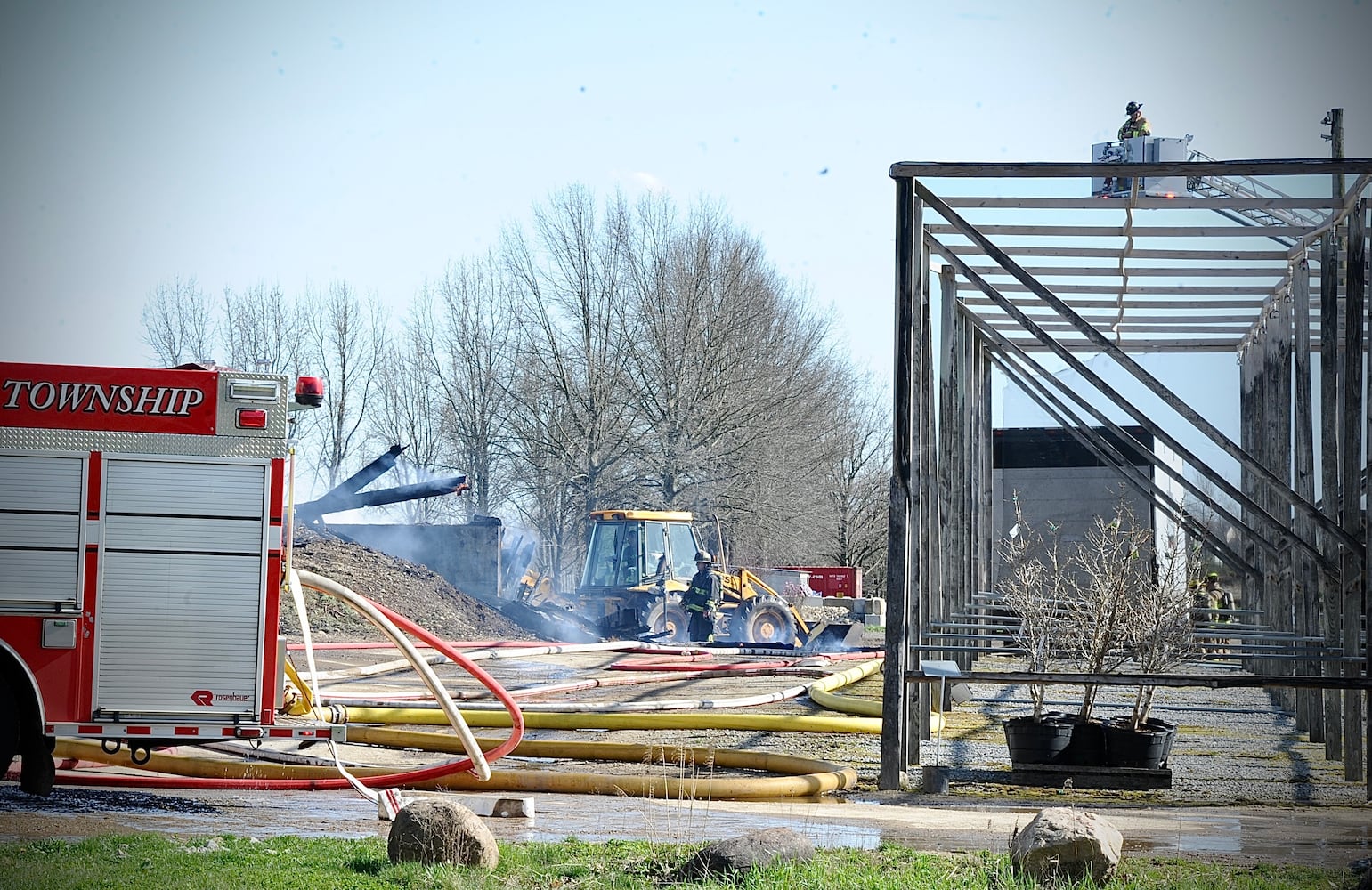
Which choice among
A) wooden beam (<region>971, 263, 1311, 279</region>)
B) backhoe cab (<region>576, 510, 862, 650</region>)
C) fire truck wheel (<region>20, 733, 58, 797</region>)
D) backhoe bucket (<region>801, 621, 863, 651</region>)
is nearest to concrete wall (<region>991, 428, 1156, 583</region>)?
backhoe bucket (<region>801, 621, 863, 651</region>)

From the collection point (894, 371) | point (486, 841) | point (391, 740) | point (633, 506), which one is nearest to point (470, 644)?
point (391, 740)

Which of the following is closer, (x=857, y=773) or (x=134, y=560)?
(x=134, y=560)

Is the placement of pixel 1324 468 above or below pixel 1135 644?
above

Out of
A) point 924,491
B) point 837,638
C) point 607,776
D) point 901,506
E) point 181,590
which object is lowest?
point 837,638

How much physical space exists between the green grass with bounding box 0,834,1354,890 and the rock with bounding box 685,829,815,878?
65 mm

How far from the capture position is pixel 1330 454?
11914 mm

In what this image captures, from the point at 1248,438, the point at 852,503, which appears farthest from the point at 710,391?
the point at 1248,438

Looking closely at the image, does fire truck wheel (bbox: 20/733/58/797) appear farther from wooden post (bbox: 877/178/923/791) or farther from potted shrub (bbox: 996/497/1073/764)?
potted shrub (bbox: 996/497/1073/764)

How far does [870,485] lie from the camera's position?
172ft

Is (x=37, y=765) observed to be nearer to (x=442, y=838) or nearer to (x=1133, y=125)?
(x=442, y=838)

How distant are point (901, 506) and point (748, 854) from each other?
4.64m

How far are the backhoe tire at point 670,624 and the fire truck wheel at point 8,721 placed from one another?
788 inches

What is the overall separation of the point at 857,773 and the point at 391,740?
3938 millimetres

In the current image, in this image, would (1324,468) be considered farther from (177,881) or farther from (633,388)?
(633,388)
